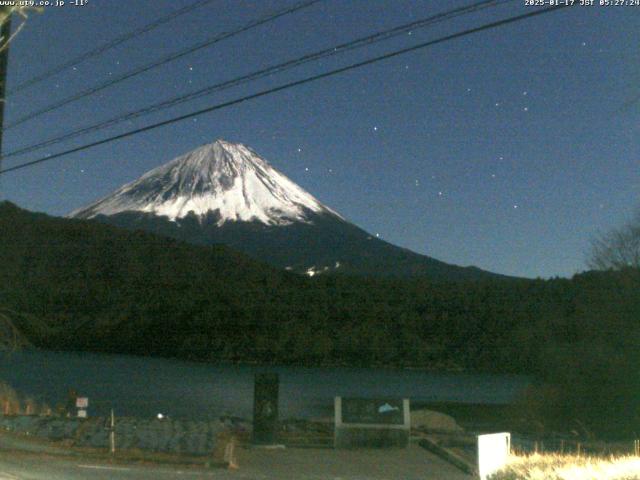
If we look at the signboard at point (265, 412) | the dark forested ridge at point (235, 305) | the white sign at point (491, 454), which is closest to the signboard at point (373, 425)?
the signboard at point (265, 412)

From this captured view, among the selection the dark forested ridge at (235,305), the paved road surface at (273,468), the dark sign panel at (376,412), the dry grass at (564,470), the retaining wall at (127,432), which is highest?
the dark forested ridge at (235,305)

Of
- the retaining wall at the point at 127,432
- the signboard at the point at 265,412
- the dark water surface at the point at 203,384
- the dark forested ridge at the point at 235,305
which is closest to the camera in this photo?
the retaining wall at the point at 127,432

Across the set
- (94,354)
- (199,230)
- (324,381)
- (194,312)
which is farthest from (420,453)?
(199,230)

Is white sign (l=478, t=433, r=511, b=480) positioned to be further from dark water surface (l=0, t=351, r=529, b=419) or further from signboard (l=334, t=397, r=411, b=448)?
dark water surface (l=0, t=351, r=529, b=419)

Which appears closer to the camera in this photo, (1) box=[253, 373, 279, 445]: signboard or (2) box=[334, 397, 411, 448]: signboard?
(1) box=[253, 373, 279, 445]: signboard

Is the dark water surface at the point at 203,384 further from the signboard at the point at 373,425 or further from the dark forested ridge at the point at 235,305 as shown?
the signboard at the point at 373,425

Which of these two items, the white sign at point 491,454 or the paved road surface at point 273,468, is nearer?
the white sign at point 491,454

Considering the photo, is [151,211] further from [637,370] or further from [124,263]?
[637,370]

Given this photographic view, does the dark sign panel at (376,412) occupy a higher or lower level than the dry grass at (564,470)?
higher

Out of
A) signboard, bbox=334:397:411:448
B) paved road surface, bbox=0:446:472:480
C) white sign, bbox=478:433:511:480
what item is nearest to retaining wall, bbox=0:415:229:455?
paved road surface, bbox=0:446:472:480
